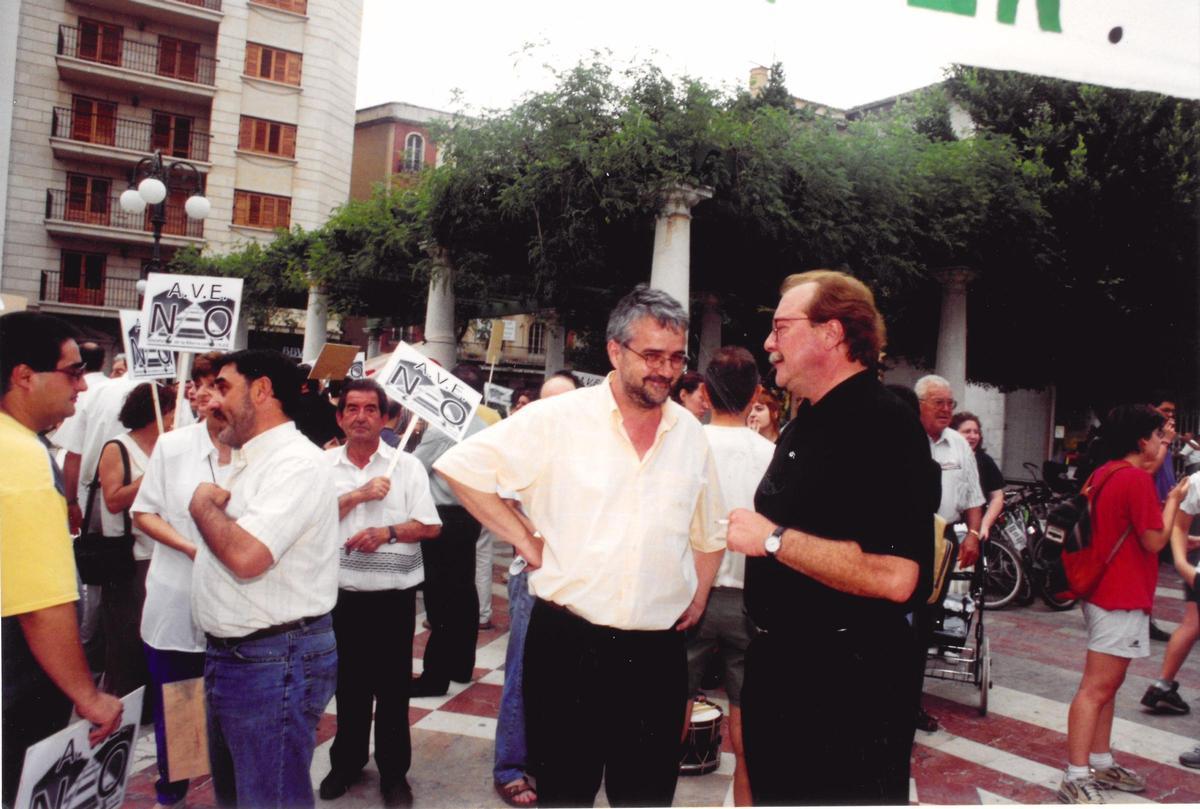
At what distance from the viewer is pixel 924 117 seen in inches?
438

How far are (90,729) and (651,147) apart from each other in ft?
20.0

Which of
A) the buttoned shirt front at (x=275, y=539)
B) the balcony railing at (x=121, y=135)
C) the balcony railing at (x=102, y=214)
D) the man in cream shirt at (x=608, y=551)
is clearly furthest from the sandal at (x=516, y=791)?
the balcony railing at (x=121, y=135)

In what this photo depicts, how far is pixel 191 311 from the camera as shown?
422 cm

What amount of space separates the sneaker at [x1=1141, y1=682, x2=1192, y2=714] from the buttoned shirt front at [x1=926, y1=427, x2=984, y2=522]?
1.50m

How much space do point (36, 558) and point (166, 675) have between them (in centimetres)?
164

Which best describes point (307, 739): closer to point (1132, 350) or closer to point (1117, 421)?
point (1117, 421)

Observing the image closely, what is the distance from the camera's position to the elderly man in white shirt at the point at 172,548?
3.31 m

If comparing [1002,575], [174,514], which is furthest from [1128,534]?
[1002,575]

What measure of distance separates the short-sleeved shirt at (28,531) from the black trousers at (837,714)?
169 cm

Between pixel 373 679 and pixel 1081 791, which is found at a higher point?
pixel 373 679

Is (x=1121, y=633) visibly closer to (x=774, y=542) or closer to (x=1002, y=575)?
(x=774, y=542)

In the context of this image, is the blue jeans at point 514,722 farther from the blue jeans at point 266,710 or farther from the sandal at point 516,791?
the blue jeans at point 266,710

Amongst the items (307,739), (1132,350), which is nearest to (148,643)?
(307,739)

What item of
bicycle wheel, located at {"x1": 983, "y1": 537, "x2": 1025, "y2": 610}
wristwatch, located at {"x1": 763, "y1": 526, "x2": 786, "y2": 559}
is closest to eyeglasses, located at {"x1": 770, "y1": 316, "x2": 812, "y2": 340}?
wristwatch, located at {"x1": 763, "y1": 526, "x2": 786, "y2": 559}
